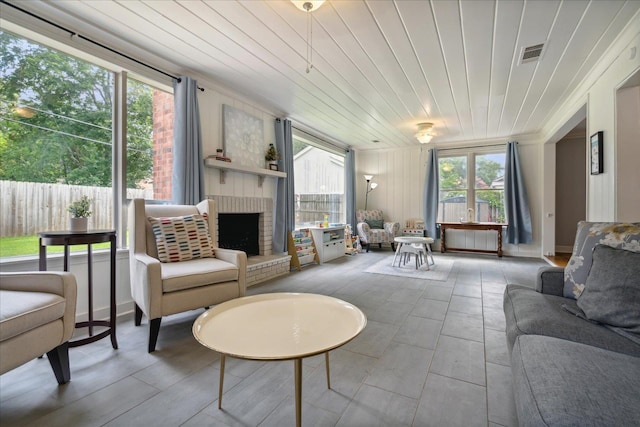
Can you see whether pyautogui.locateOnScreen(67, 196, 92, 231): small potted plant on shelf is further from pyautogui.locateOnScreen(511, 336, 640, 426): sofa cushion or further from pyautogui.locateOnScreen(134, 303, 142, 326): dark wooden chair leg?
pyautogui.locateOnScreen(511, 336, 640, 426): sofa cushion

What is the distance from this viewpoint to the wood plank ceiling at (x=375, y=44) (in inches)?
81.4

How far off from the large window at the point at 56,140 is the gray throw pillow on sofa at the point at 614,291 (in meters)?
3.32

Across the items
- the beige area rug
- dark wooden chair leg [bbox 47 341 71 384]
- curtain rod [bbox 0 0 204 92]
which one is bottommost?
the beige area rug

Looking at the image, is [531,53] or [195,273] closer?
[195,273]

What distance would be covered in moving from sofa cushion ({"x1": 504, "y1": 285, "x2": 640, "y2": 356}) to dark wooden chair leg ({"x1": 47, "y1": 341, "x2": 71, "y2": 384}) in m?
2.28

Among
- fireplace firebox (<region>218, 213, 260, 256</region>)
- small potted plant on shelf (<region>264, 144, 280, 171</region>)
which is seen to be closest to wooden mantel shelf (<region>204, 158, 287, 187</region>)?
small potted plant on shelf (<region>264, 144, 280, 171</region>)

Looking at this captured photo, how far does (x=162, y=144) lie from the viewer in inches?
117

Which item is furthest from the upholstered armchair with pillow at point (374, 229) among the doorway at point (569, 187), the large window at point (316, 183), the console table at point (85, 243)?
the console table at point (85, 243)

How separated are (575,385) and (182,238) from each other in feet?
8.04

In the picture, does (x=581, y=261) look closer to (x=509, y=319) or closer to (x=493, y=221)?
(x=509, y=319)

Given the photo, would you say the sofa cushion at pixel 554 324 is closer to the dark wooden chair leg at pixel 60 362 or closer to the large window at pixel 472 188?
the dark wooden chair leg at pixel 60 362

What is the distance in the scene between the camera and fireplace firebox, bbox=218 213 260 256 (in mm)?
3674

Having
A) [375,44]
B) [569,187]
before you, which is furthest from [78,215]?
[569,187]

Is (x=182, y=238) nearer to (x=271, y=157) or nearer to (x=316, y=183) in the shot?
(x=271, y=157)
